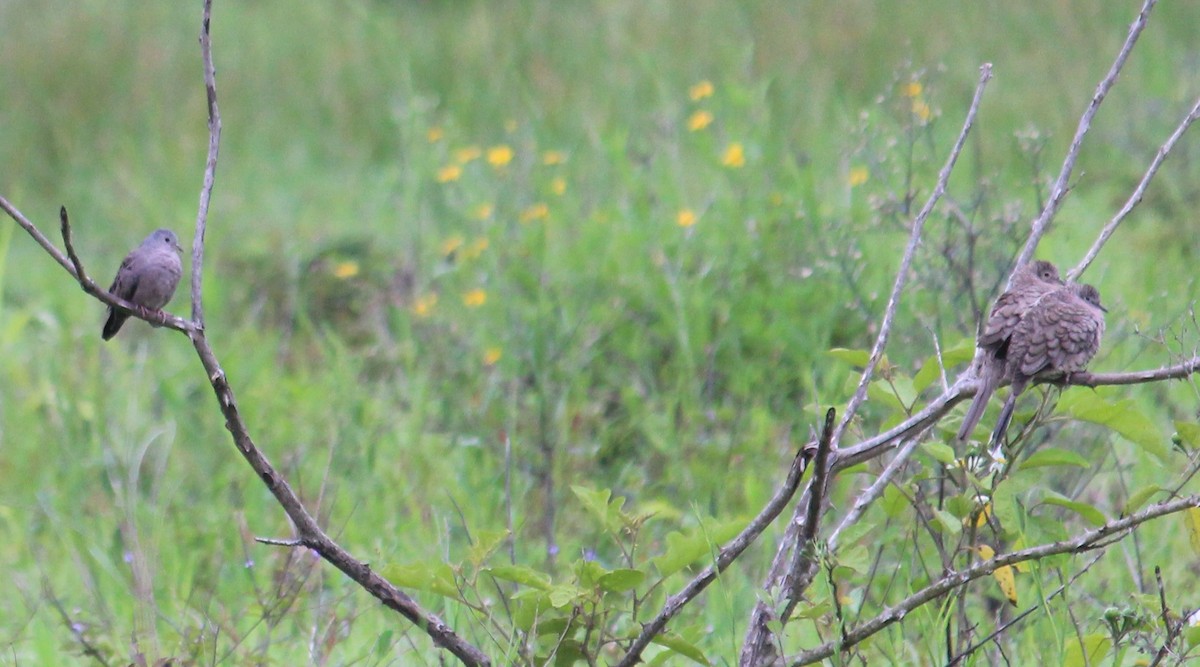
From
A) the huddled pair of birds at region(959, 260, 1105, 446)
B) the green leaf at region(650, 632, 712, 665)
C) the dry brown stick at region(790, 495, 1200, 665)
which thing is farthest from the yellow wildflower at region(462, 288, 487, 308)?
the dry brown stick at region(790, 495, 1200, 665)

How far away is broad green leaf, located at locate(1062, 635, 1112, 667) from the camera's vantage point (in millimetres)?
2637

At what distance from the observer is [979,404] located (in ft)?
9.51

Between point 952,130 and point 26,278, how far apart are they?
16.2 feet

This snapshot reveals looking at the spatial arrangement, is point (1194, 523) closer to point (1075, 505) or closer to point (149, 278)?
point (1075, 505)

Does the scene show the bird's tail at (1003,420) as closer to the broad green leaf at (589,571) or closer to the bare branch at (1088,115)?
the bare branch at (1088,115)

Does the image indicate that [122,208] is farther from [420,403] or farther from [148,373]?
[420,403]

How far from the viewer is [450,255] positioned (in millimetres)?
6953

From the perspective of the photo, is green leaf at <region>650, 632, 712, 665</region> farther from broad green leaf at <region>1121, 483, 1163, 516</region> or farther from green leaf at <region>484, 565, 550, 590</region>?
broad green leaf at <region>1121, 483, 1163, 516</region>

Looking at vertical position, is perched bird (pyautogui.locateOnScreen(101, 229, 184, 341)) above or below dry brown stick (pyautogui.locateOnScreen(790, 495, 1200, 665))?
above

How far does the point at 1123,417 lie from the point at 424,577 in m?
1.33

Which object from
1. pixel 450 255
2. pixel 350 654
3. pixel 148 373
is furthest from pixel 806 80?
pixel 350 654

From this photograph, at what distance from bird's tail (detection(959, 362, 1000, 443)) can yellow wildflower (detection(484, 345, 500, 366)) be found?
2.83m

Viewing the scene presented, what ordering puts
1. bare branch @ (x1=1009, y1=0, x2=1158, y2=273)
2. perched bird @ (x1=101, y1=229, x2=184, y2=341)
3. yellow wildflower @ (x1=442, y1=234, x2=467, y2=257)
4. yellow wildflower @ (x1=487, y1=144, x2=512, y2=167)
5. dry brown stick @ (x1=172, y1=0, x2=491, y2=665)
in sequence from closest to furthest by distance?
1. dry brown stick @ (x1=172, y1=0, x2=491, y2=665)
2. bare branch @ (x1=1009, y1=0, x2=1158, y2=273)
3. perched bird @ (x1=101, y1=229, x2=184, y2=341)
4. yellow wildflower @ (x1=442, y1=234, x2=467, y2=257)
5. yellow wildflower @ (x1=487, y1=144, x2=512, y2=167)

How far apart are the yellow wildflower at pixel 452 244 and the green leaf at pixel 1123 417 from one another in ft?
13.4
